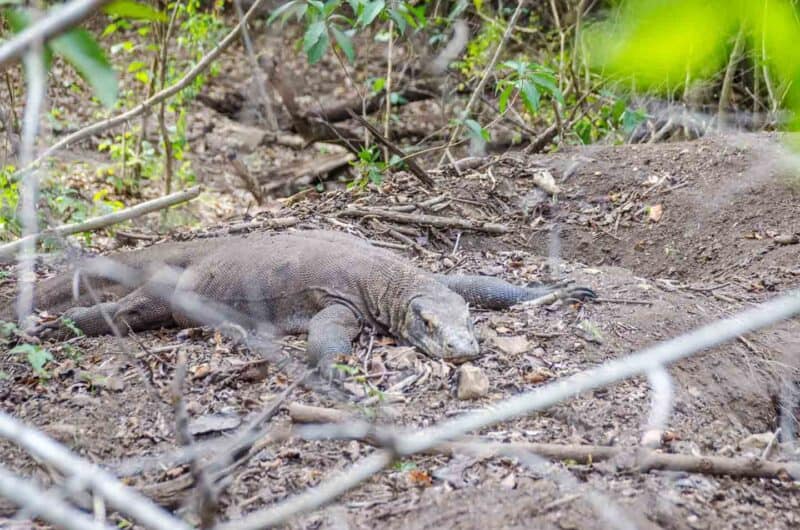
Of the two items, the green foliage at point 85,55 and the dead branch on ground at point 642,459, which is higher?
the green foliage at point 85,55

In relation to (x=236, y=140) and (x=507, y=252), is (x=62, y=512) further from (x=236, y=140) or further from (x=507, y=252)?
(x=236, y=140)

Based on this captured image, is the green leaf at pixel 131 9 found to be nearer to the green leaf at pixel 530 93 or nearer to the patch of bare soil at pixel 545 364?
the patch of bare soil at pixel 545 364

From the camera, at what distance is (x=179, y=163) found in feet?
29.6

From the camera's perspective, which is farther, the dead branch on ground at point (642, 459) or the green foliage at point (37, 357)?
the green foliage at point (37, 357)

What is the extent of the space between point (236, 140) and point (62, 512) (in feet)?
31.4

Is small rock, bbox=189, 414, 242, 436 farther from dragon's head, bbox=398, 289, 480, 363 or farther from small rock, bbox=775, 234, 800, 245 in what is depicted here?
small rock, bbox=775, 234, 800, 245

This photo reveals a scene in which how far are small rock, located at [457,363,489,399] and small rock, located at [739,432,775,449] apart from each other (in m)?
0.89

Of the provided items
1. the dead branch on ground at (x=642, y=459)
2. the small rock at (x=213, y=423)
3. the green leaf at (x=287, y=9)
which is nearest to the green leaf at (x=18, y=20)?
the dead branch on ground at (x=642, y=459)

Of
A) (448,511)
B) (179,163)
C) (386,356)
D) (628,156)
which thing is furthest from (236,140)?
(448,511)

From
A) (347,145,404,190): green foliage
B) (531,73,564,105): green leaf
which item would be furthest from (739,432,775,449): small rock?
(347,145,404,190): green foliage

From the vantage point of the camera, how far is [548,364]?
125 inches

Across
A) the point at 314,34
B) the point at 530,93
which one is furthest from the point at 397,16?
the point at 530,93

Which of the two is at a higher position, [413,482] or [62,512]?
[62,512]

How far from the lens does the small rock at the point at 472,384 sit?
9.56 ft
